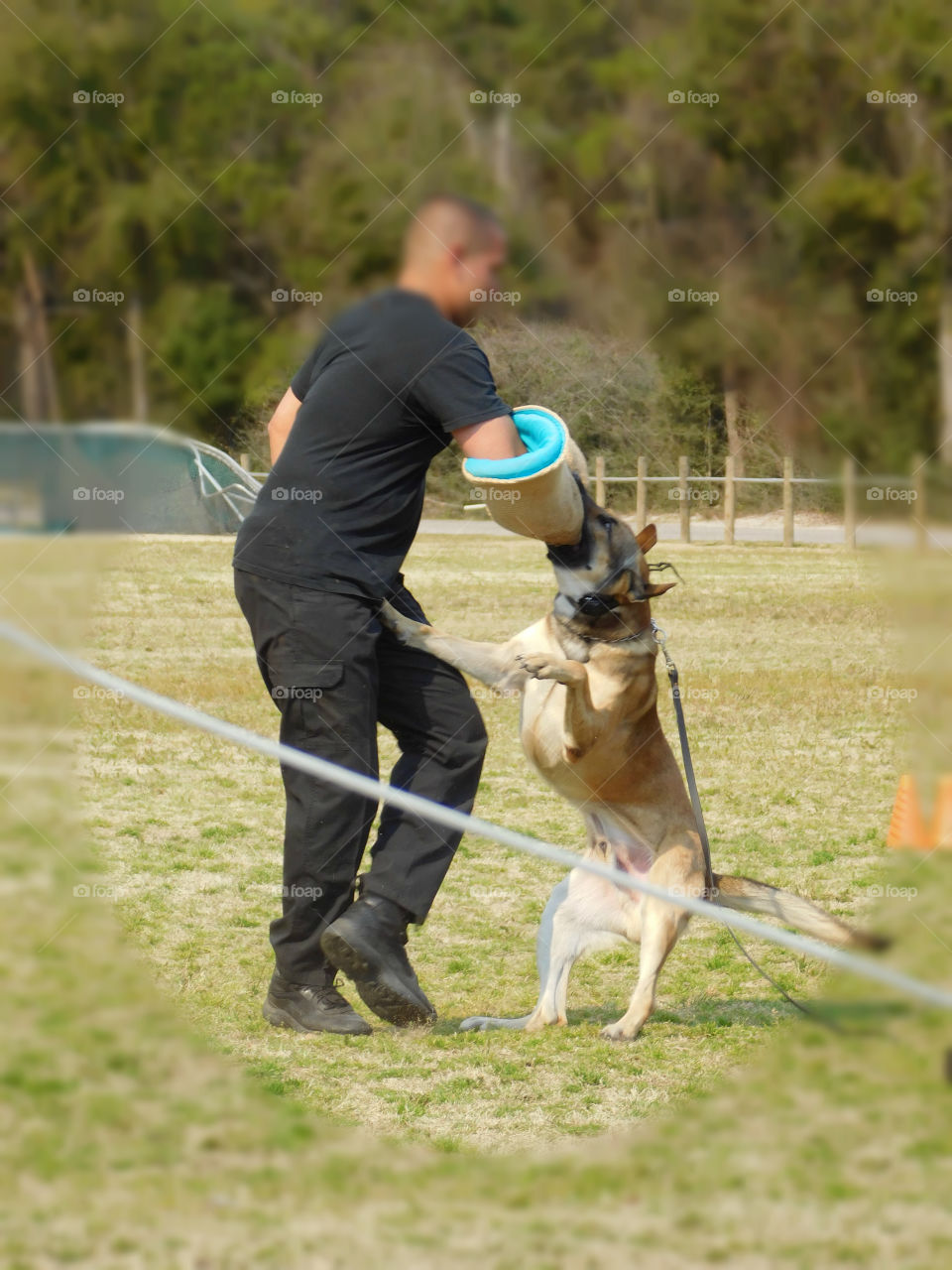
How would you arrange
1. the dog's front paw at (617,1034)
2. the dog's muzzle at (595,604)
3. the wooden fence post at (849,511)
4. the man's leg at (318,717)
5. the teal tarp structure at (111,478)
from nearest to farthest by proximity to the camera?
the teal tarp structure at (111,478)
the man's leg at (318,717)
the dog's front paw at (617,1034)
the dog's muzzle at (595,604)
the wooden fence post at (849,511)

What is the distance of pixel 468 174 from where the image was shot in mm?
2588

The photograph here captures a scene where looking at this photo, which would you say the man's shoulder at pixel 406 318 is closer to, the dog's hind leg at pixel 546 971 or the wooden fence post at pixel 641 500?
the wooden fence post at pixel 641 500

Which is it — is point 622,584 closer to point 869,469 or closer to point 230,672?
point 869,469

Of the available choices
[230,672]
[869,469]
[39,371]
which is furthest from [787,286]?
[230,672]

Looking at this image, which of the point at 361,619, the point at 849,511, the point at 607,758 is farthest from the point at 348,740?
the point at 849,511

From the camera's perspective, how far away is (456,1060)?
3.51 meters

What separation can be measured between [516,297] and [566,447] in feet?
1.48

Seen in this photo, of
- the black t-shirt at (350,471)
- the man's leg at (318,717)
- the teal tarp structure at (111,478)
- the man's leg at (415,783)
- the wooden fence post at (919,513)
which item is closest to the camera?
the teal tarp structure at (111,478)

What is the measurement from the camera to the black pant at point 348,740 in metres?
3.29

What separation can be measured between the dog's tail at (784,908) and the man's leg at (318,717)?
3.63 feet

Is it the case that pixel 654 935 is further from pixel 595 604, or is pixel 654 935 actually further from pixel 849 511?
pixel 849 511

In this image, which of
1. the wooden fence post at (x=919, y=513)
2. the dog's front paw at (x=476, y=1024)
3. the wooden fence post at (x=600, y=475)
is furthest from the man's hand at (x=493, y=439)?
the wooden fence post at (x=919, y=513)

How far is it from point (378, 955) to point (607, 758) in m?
0.86

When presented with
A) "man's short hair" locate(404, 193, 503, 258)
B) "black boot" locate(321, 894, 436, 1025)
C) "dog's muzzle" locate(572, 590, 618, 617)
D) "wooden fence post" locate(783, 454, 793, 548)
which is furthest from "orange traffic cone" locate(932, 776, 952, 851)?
"man's short hair" locate(404, 193, 503, 258)
